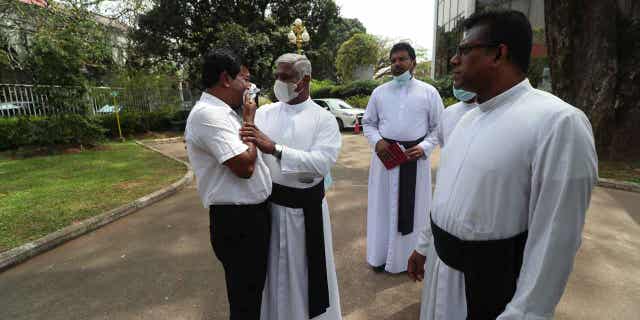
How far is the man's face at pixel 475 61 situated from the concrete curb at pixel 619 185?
685cm

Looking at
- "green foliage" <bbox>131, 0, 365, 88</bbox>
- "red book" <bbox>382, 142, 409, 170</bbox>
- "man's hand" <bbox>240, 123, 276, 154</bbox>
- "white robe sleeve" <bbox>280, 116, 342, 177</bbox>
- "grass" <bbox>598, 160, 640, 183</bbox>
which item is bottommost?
"grass" <bbox>598, 160, 640, 183</bbox>

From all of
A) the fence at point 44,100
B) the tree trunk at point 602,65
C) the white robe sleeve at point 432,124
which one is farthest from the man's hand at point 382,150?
the fence at point 44,100

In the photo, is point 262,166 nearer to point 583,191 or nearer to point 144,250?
point 583,191

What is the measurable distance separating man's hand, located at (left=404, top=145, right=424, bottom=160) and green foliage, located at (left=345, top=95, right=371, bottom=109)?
1748cm

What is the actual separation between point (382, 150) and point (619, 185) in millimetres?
5609

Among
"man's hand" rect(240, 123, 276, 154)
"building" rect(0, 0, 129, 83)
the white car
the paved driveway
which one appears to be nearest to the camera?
"man's hand" rect(240, 123, 276, 154)

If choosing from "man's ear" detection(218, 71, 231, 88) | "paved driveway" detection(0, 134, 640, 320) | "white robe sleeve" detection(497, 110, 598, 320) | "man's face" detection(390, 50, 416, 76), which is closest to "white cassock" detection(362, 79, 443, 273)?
"man's face" detection(390, 50, 416, 76)

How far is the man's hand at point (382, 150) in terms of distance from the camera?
3.35m

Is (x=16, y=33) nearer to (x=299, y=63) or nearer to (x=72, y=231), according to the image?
(x=72, y=231)

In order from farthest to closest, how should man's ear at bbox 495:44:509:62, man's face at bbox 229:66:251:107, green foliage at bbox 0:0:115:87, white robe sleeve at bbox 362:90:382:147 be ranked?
green foliage at bbox 0:0:115:87, white robe sleeve at bbox 362:90:382:147, man's face at bbox 229:66:251:107, man's ear at bbox 495:44:509:62

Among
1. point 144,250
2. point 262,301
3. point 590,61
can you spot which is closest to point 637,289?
point 262,301

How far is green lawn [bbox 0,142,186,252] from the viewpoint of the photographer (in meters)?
4.74

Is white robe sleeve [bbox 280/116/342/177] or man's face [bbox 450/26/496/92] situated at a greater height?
man's face [bbox 450/26/496/92]

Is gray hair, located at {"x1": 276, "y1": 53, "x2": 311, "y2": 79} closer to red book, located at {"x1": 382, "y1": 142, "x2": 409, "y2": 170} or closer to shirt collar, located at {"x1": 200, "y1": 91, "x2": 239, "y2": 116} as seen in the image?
shirt collar, located at {"x1": 200, "y1": 91, "x2": 239, "y2": 116}
